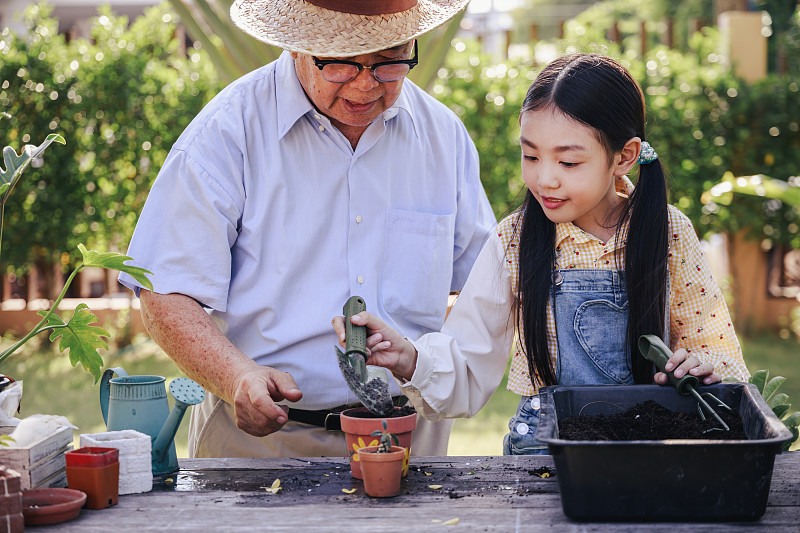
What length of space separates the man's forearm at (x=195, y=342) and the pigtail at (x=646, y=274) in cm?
90

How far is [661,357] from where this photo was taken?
1.83 meters

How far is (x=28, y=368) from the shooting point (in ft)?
21.2

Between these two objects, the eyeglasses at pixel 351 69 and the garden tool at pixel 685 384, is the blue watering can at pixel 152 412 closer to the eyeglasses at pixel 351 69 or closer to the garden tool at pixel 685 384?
the eyeglasses at pixel 351 69

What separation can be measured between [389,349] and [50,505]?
778 millimetres

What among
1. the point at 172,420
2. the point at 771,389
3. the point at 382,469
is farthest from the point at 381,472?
the point at 771,389

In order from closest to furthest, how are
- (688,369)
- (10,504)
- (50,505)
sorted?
(10,504) < (50,505) < (688,369)

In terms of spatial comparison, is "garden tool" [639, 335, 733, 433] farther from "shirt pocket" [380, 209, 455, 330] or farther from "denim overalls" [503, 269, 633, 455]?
"shirt pocket" [380, 209, 455, 330]

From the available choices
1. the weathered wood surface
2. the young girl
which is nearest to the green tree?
the young girl

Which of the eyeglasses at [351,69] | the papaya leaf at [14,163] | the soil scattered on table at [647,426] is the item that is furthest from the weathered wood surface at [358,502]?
the eyeglasses at [351,69]

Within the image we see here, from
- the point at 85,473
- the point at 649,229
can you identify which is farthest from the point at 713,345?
the point at 85,473

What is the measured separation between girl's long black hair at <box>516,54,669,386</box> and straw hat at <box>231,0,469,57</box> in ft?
1.16

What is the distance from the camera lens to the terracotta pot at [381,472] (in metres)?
1.64

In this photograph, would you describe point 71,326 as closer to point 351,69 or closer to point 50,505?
point 50,505

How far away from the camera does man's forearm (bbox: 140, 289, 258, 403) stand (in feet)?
6.60
